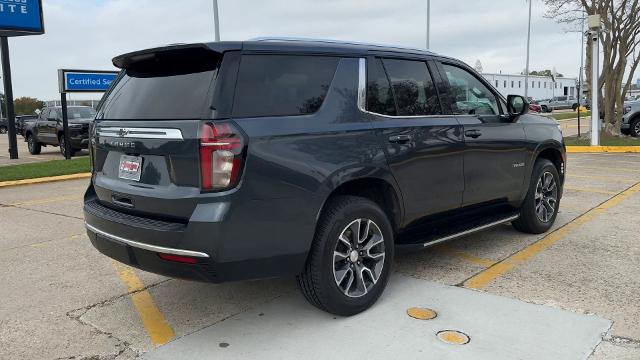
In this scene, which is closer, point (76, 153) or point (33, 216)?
point (33, 216)

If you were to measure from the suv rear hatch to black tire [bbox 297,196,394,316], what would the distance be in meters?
0.87

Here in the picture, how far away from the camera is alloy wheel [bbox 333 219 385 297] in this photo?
3.75 meters

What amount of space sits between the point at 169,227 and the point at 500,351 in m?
2.09

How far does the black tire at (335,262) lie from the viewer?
3553 mm

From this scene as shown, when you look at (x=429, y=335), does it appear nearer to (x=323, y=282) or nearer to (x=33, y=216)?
(x=323, y=282)

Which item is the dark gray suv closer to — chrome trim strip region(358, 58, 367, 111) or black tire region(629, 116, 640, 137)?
chrome trim strip region(358, 58, 367, 111)

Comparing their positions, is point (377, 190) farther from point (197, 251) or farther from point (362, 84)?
point (197, 251)

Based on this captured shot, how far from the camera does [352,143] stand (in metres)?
3.73

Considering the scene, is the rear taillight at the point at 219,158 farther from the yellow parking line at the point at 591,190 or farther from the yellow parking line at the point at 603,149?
the yellow parking line at the point at 603,149

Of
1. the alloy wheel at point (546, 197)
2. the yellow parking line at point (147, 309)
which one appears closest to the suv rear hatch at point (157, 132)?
the yellow parking line at point (147, 309)

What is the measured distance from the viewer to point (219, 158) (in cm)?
316

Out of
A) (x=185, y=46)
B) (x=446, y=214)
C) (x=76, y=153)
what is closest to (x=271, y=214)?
(x=185, y=46)

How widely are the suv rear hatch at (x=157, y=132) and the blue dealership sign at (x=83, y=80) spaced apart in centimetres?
1255

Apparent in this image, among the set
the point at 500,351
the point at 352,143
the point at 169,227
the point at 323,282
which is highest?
the point at 352,143
